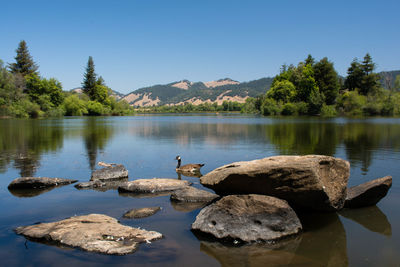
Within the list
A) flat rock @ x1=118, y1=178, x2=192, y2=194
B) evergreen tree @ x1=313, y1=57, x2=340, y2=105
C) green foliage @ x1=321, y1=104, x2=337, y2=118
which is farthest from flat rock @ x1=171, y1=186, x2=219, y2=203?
evergreen tree @ x1=313, y1=57, x2=340, y2=105

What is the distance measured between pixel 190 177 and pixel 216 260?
793cm

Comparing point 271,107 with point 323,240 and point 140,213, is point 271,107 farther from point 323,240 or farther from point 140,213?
point 323,240

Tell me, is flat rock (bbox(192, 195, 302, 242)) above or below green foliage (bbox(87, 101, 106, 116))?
below

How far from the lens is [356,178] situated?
13.8 metres

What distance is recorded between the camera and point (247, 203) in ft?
27.2

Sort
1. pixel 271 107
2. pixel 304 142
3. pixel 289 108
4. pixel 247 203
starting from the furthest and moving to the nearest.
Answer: pixel 271 107 → pixel 289 108 → pixel 304 142 → pixel 247 203

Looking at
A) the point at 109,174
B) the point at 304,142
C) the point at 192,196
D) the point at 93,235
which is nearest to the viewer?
the point at 93,235

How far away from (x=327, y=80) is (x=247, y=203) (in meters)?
120

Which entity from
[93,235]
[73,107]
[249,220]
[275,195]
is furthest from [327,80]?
[93,235]

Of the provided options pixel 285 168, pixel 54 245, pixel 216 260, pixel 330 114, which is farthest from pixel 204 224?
pixel 330 114

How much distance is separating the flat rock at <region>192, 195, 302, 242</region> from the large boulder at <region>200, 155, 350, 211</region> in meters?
0.63

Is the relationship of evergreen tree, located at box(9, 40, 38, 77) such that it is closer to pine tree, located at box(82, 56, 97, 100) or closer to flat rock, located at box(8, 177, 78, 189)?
pine tree, located at box(82, 56, 97, 100)

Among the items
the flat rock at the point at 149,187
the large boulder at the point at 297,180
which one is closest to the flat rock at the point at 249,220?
the large boulder at the point at 297,180

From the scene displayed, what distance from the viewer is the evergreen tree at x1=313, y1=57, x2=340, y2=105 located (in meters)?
115
